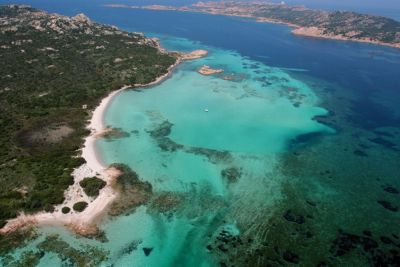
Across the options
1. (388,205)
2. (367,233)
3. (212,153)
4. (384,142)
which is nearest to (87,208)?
(212,153)

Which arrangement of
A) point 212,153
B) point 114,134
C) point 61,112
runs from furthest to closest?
point 61,112, point 114,134, point 212,153

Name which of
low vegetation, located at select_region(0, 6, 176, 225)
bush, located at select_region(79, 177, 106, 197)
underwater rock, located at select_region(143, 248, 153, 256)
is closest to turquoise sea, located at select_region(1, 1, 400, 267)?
underwater rock, located at select_region(143, 248, 153, 256)

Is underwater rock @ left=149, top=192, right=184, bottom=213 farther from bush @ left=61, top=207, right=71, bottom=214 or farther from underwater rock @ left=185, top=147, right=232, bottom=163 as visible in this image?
underwater rock @ left=185, top=147, right=232, bottom=163

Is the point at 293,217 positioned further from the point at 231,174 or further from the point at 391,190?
the point at 391,190

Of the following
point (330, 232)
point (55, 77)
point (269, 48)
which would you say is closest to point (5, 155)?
point (55, 77)

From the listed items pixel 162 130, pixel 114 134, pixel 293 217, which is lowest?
pixel 114 134

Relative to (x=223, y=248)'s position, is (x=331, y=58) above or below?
above

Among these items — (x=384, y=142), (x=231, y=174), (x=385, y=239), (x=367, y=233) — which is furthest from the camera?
(x=384, y=142)

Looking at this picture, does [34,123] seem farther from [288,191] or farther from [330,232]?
[330,232]
